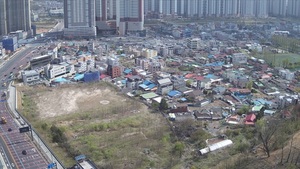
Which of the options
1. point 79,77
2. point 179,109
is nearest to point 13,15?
point 79,77

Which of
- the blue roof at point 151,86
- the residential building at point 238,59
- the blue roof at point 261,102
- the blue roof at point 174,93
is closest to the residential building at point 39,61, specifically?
the blue roof at point 151,86

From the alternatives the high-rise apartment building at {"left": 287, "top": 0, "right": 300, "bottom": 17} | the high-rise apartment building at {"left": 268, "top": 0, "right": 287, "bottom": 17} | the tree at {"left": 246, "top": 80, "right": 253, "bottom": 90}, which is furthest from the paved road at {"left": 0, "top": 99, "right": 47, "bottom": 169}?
the high-rise apartment building at {"left": 268, "top": 0, "right": 287, "bottom": 17}

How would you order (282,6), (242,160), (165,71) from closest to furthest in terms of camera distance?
1. (242,160)
2. (165,71)
3. (282,6)

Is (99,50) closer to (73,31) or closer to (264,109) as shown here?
(73,31)

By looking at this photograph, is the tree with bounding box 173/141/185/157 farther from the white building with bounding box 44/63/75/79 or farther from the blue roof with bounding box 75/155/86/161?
Answer: the white building with bounding box 44/63/75/79

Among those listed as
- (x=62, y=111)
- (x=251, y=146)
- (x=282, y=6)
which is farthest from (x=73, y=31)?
(x=282, y=6)

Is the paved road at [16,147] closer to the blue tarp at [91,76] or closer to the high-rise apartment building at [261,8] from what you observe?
the blue tarp at [91,76]

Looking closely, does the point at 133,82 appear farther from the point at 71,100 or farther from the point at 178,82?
the point at 71,100
